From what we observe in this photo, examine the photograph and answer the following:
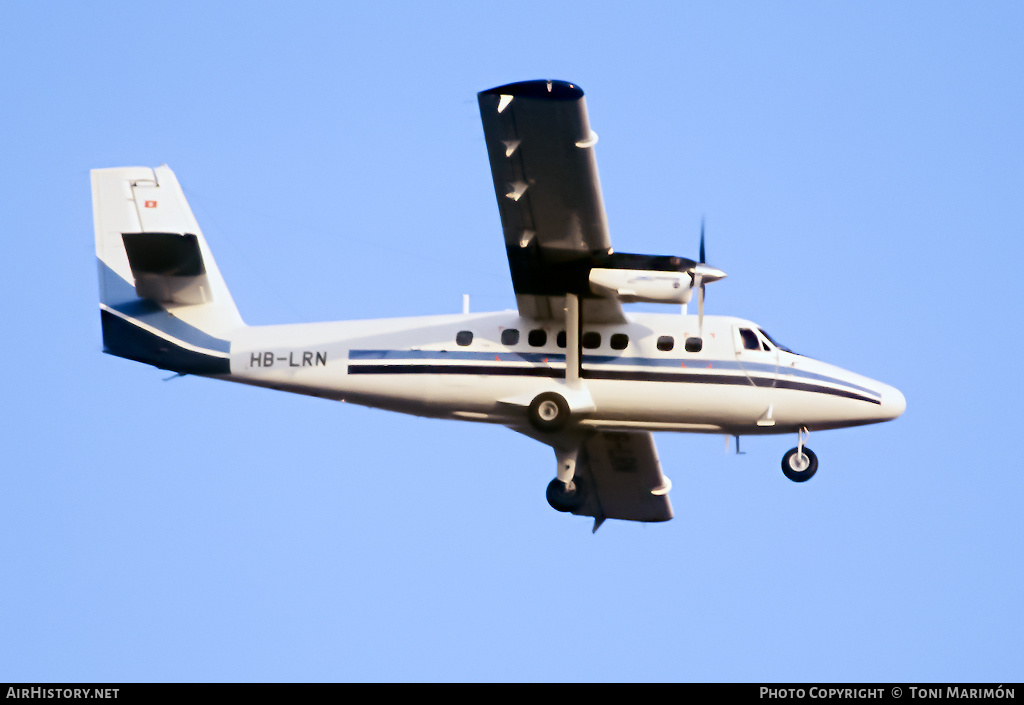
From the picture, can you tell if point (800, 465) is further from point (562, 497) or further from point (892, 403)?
point (562, 497)

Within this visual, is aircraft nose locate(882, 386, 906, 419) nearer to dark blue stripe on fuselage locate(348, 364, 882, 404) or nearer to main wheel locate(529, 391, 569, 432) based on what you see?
dark blue stripe on fuselage locate(348, 364, 882, 404)


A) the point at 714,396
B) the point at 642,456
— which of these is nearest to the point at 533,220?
the point at 714,396

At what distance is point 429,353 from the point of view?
Result: 23250mm

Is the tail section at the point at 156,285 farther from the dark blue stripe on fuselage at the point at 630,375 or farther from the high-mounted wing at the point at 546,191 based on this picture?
the high-mounted wing at the point at 546,191

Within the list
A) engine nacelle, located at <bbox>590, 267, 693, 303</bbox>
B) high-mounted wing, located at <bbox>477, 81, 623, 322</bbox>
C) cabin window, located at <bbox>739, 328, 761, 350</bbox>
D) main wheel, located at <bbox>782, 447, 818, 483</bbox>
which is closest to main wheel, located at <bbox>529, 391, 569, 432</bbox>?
high-mounted wing, located at <bbox>477, 81, 623, 322</bbox>

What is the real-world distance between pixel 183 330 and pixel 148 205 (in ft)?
7.30

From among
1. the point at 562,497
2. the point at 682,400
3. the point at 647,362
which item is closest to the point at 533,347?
the point at 647,362

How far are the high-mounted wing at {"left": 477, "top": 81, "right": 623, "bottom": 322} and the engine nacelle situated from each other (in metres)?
0.42

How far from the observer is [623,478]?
86.3 feet

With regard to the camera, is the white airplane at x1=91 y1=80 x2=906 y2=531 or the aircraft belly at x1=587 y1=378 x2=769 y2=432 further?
the aircraft belly at x1=587 y1=378 x2=769 y2=432

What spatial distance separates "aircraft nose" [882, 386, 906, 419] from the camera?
2320 cm

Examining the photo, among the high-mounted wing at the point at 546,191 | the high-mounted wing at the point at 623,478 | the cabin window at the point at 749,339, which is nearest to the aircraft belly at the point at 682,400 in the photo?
the cabin window at the point at 749,339

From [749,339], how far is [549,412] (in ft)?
11.0
